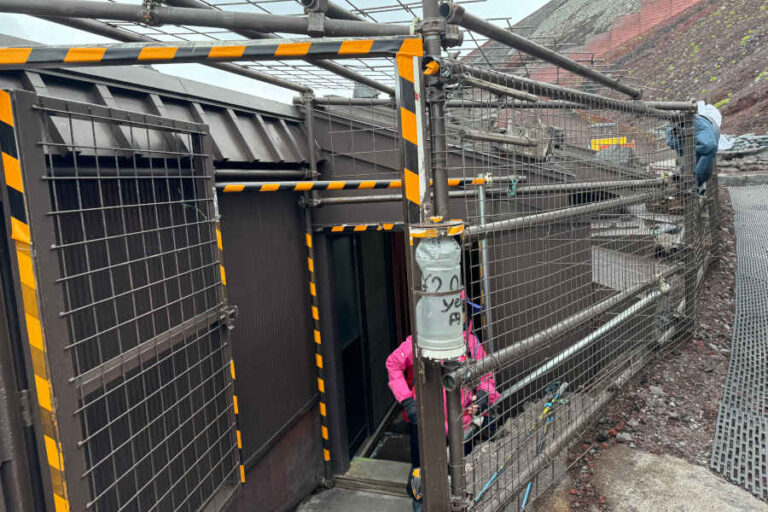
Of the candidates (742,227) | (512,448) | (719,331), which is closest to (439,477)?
(512,448)

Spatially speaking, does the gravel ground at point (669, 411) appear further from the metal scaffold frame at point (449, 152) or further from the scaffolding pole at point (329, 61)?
the scaffolding pole at point (329, 61)

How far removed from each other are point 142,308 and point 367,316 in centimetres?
439

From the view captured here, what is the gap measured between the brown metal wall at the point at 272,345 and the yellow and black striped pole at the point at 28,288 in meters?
2.08

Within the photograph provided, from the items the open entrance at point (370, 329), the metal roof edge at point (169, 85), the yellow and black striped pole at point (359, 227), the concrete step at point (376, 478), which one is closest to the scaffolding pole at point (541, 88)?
the metal roof edge at point (169, 85)

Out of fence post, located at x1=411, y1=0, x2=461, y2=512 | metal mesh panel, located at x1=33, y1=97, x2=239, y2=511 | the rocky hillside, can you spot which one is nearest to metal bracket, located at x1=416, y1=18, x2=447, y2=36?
fence post, located at x1=411, y1=0, x2=461, y2=512

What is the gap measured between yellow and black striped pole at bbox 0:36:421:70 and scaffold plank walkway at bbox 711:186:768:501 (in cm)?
313

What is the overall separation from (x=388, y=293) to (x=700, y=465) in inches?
192

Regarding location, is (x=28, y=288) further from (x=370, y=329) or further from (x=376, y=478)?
(x=370, y=329)

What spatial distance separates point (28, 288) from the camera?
1.61 m

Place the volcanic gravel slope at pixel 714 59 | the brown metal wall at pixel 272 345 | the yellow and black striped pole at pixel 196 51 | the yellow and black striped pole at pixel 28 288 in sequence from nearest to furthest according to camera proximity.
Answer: the yellow and black striped pole at pixel 28 288
the yellow and black striped pole at pixel 196 51
the brown metal wall at pixel 272 345
the volcanic gravel slope at pixel 714 59

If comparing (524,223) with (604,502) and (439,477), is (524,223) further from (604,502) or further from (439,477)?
(604,502)

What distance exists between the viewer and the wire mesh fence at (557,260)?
2605 millimetres

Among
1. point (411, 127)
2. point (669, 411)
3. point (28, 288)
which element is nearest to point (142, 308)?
point (28, 288)

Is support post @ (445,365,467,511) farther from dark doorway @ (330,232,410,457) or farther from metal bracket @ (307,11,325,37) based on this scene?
dark doorway @ (330,232,410,457)
